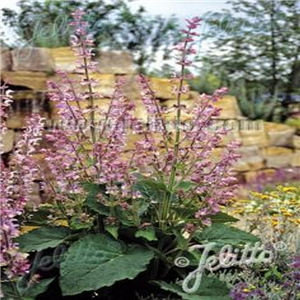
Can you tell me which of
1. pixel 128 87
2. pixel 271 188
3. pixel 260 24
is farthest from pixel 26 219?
pixel 260 24

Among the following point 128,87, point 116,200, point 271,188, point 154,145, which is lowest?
point 271,188

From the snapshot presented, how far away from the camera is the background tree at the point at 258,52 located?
6051 mm

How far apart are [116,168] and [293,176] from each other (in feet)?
13.3

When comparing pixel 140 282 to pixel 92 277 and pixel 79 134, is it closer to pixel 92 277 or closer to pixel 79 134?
pixel 92 277

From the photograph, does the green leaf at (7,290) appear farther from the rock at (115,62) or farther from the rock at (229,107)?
the rock at (229,107)

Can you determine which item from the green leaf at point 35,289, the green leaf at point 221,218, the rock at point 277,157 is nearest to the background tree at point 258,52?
the rock at point 277,157

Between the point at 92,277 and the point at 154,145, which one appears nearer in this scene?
the point at 92,277

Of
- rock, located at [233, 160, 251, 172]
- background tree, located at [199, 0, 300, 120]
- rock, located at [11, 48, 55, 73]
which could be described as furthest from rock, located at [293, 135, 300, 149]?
rock, located at [11, 48, 55, 73]

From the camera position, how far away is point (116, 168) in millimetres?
2090

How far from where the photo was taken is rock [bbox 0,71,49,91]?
5.01 m

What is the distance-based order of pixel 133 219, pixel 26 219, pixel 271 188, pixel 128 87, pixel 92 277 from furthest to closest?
pixel 271 188 → pixel 128 87 → pixel 26 219 → pixel 133 219 → pixel 92 277

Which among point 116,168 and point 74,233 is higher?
point 116,168

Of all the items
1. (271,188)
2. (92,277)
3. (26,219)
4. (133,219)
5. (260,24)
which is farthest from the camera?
(260,24)

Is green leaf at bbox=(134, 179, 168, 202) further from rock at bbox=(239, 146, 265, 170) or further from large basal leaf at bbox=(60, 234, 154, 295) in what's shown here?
rock at bbox=(239, 146, 265, 170)
